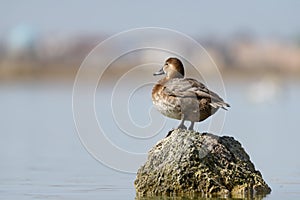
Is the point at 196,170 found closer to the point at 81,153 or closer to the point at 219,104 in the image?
the point at 219,104

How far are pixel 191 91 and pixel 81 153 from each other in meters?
5.43

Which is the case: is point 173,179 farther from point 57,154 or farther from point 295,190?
point 57,154

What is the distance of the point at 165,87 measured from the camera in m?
9.88

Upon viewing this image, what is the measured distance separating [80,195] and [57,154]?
473 centimetres

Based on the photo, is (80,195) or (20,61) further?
(20,61)

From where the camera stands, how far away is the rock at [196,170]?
9.62 m

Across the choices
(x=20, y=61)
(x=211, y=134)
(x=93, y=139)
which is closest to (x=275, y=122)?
(x=93, y=139)

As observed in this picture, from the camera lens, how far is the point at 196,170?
963cm

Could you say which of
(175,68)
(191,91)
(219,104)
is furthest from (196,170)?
(175,68)

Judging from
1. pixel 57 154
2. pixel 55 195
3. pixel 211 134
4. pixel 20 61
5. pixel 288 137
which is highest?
pixel 20 61

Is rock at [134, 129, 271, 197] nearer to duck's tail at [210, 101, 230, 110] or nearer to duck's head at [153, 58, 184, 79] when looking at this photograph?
duck's tail at [210, 101, 230, 110]

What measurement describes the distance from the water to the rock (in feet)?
1.33

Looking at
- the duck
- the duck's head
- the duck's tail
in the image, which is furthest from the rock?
the duck's head

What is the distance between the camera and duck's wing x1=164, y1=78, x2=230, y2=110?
9.71m
